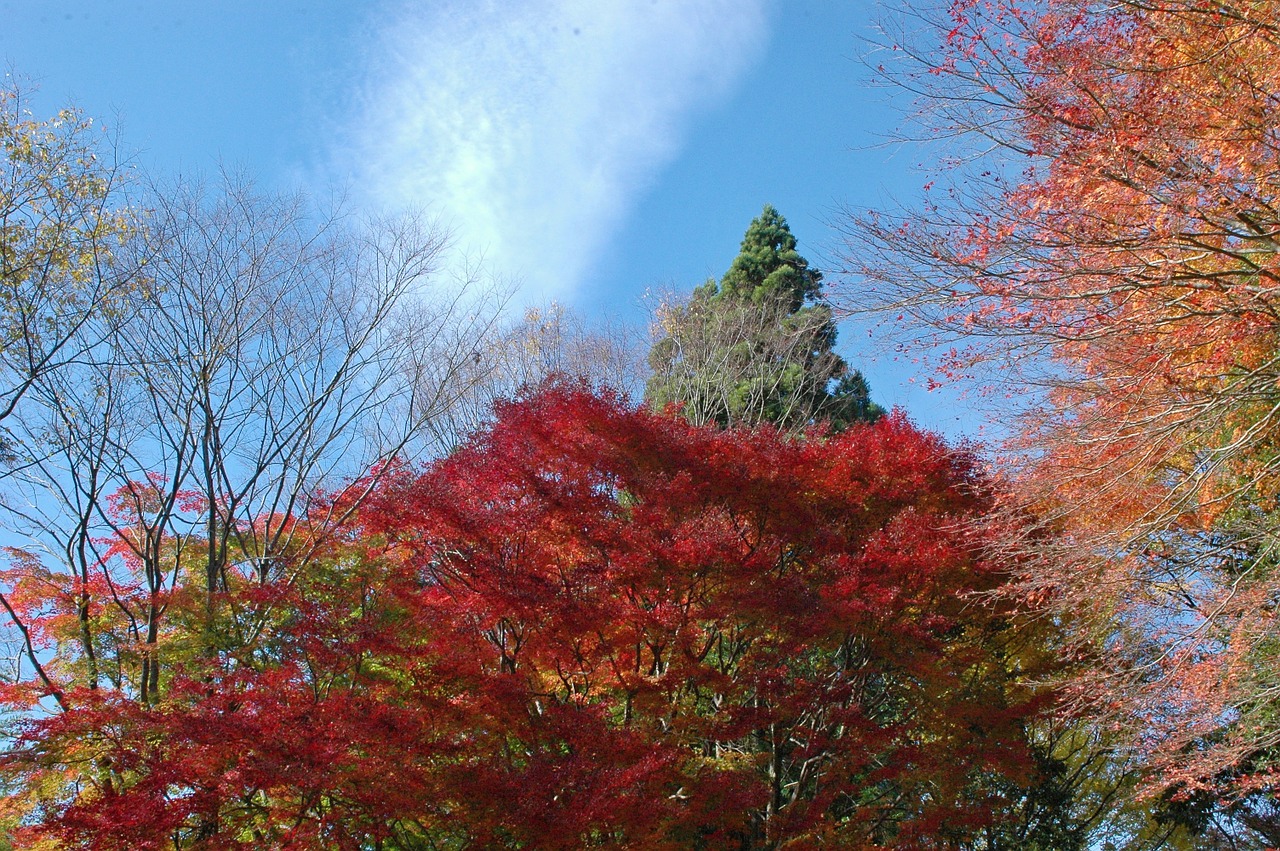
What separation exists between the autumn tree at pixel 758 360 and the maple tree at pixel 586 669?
17.6 feet

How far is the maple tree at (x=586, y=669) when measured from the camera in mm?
7555

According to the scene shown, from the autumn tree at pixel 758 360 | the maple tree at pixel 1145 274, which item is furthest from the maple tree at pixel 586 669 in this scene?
the autumn tree at pixel 758 360

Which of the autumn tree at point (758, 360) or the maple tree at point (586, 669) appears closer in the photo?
the maple tree at point (586, 669)

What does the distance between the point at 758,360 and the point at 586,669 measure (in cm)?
987

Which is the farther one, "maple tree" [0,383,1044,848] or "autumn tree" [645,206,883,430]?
"autumn tree" [645,206,883,430]

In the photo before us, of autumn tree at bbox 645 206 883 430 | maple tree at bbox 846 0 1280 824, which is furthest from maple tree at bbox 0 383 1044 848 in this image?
autumn tree at bbox 645 206 883 430

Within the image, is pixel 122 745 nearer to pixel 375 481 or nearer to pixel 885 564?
pixel 375 481

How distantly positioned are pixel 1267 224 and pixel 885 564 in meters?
5.18

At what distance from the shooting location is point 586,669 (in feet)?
30.5

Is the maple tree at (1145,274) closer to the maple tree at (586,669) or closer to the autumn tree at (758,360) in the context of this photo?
the maple tree at (586,669)

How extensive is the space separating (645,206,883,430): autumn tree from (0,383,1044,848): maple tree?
17.6ft

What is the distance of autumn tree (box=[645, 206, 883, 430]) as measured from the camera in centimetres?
1755

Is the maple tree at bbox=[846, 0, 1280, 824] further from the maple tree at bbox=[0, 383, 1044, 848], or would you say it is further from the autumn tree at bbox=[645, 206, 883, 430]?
the autumn tree at bbox=[645, 206, 883, 430]

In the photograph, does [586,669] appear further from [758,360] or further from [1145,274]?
[758,360]
